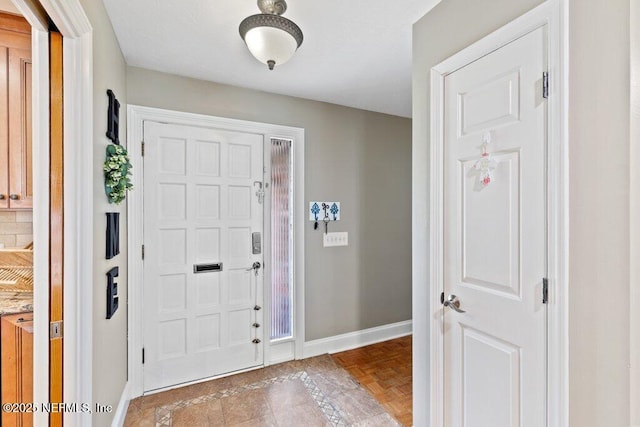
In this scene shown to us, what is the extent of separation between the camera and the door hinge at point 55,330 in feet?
3.85

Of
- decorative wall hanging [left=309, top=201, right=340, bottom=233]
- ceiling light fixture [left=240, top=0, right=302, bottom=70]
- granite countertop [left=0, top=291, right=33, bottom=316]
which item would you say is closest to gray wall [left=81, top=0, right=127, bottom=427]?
granite countertop [left=0, top=291, right=33, bottom=316]

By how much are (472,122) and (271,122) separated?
5.81ft

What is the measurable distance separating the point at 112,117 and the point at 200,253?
1.16 metres

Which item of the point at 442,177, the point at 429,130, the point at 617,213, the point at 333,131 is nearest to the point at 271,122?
the point at 333,131

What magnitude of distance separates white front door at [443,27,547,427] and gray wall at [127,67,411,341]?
152cm

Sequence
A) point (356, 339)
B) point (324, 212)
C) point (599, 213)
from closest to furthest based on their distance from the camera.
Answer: point (599, 213) < point (324, 212) < point (356, 339)

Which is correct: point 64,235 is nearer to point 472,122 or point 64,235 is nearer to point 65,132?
point 65,132

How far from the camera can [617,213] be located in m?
0.96

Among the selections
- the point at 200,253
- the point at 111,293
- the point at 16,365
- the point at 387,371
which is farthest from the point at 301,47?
the point at 387,371

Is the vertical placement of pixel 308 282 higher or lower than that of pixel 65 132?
lower

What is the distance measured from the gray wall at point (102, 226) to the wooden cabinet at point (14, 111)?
332mm

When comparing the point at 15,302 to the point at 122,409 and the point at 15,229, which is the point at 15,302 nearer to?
the point at 15,229

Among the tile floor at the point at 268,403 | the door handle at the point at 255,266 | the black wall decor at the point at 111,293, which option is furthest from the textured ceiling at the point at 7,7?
the tile floor at the point at 268,403

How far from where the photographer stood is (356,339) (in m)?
3.11
